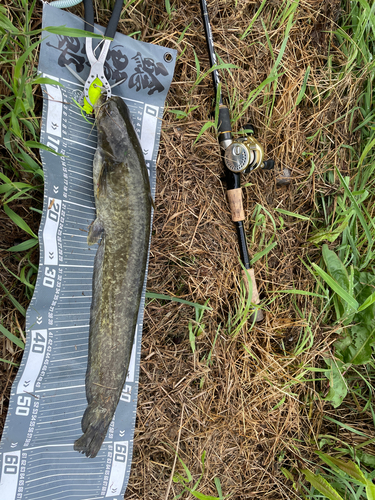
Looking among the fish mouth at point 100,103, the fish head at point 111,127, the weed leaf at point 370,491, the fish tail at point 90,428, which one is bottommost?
the weed leaf at point 370,491

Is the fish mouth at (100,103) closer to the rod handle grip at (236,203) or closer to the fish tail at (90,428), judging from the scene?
the rod handle grip at (236,203)

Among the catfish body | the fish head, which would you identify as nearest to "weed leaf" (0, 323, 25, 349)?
the catfish body

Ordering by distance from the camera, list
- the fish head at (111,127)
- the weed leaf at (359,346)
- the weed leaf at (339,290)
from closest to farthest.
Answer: the fish head at (111,127), the weed leaf at (339,290), the weed leaf at (359,346)

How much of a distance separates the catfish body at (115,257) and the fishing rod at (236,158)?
24.1 inches

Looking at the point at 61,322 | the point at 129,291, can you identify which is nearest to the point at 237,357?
the point at 129,291

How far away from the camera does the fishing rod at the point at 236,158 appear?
2.02 metres

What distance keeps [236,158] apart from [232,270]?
2.53 ft

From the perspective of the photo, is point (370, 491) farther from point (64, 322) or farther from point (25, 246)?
point (25, 246)

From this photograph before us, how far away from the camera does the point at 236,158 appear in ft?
6.67

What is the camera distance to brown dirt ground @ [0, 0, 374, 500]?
2.05 m

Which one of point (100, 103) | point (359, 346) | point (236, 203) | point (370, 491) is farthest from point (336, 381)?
point (100, 103)

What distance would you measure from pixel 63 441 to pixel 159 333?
840 mm

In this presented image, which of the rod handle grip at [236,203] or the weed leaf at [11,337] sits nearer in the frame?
the weed leaf at [11,337]

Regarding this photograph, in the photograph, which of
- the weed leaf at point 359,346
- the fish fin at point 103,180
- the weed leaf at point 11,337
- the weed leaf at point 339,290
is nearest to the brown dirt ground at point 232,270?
the weed leaf at point 11,337
